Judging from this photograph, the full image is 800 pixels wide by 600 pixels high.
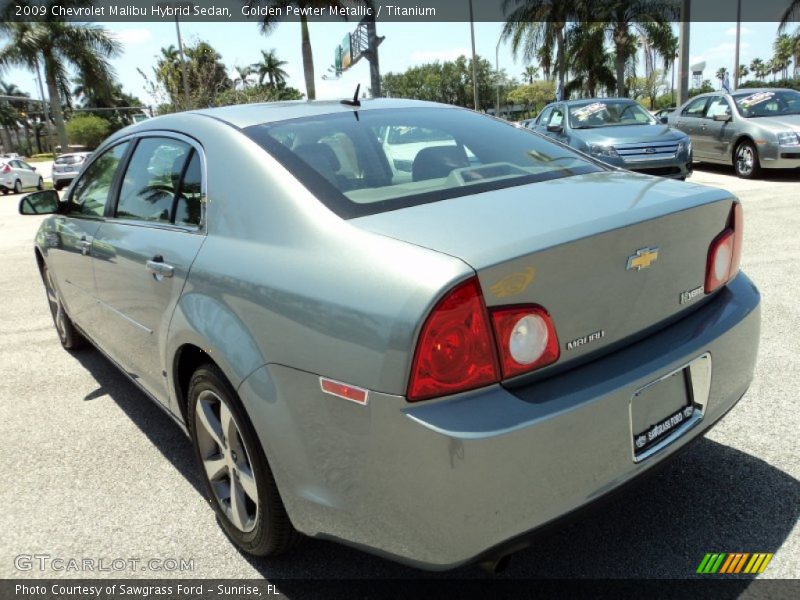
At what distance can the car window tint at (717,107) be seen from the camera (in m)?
12.6

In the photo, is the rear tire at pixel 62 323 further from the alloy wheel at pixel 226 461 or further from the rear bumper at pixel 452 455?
the rear bumper at pixel 452 455

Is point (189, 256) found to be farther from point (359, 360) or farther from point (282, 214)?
point (359, 360)

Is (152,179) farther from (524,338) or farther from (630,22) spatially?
(630,22)

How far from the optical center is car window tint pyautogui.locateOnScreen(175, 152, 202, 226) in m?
2.52

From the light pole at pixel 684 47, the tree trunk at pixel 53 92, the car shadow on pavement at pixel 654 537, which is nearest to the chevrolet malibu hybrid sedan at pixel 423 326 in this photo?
the car shadow on pavement at pixel 654 537

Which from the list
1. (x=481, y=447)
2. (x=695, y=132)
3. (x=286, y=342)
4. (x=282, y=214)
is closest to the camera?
(x=481, y=447)

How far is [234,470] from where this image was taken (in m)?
2.35

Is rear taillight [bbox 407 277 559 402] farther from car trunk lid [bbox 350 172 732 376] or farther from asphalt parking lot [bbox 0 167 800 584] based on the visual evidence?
asphalt parking lot [bbox 0 167 800 584]

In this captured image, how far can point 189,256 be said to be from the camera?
7.92 feet

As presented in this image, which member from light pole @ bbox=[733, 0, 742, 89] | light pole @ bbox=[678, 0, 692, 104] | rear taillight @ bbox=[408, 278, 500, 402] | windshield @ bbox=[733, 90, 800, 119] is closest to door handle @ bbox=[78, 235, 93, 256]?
rear taillight @ bbox=[408, 278, 500, 402]

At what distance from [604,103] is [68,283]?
10202mm

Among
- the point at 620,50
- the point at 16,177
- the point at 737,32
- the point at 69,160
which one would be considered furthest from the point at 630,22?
the point at 16,177

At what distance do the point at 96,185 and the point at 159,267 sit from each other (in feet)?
4.69

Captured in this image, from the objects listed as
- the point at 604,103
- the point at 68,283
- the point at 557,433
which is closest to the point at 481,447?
the point at 557,433
